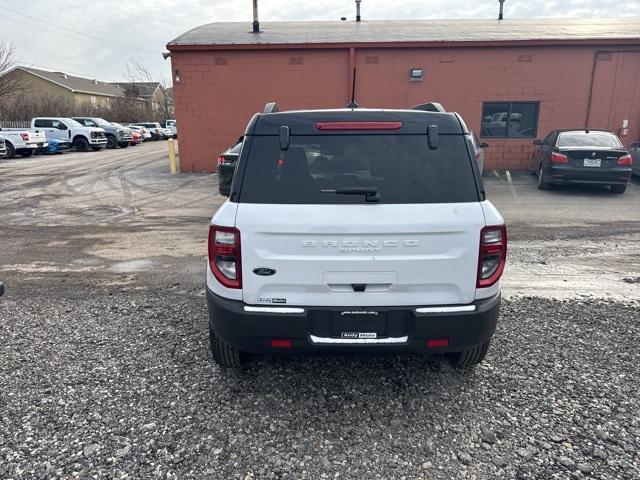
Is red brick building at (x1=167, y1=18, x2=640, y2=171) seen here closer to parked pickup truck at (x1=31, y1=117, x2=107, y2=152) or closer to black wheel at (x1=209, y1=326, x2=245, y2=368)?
black wheel at (x1=209, y1=326, x2=245, y2=368)

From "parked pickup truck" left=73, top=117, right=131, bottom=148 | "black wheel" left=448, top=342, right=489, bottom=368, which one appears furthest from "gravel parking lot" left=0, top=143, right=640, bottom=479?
"parked pickup truck" left=73, top=117, right=131, bottom=148

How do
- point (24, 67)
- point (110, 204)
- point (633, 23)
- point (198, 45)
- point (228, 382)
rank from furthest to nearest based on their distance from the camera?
point (24, 67), point (633, 23), point (198, 45), point (110, 204), point (228, 382)

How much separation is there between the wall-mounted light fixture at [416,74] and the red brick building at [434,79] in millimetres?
30

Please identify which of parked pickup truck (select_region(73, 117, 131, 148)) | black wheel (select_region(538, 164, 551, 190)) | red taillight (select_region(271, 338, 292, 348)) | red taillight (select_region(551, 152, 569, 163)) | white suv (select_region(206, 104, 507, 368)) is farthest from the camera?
parked pickup truck (select_region(73, 117, 131, 148))

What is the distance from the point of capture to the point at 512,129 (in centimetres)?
1509

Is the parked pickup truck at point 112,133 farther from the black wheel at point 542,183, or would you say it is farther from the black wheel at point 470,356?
the black wheel at point 470,356

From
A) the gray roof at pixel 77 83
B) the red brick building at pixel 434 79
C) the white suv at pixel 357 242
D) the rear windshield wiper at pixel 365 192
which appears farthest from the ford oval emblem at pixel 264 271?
the gray roof at pixel 77 83

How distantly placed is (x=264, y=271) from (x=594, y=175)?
10369mm

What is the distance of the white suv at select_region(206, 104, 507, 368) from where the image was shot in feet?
8.83

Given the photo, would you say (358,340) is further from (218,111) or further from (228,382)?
(218,111)

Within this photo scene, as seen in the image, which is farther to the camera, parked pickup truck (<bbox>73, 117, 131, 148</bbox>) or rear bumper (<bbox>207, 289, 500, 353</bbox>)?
parked pickup truck (<bbox>73, 117, 131, 148</bbox>)

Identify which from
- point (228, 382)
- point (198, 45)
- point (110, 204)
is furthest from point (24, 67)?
point (228, 382)

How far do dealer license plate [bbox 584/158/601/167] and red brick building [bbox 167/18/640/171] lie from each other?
463 cm

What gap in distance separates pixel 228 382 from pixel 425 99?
534 inches
